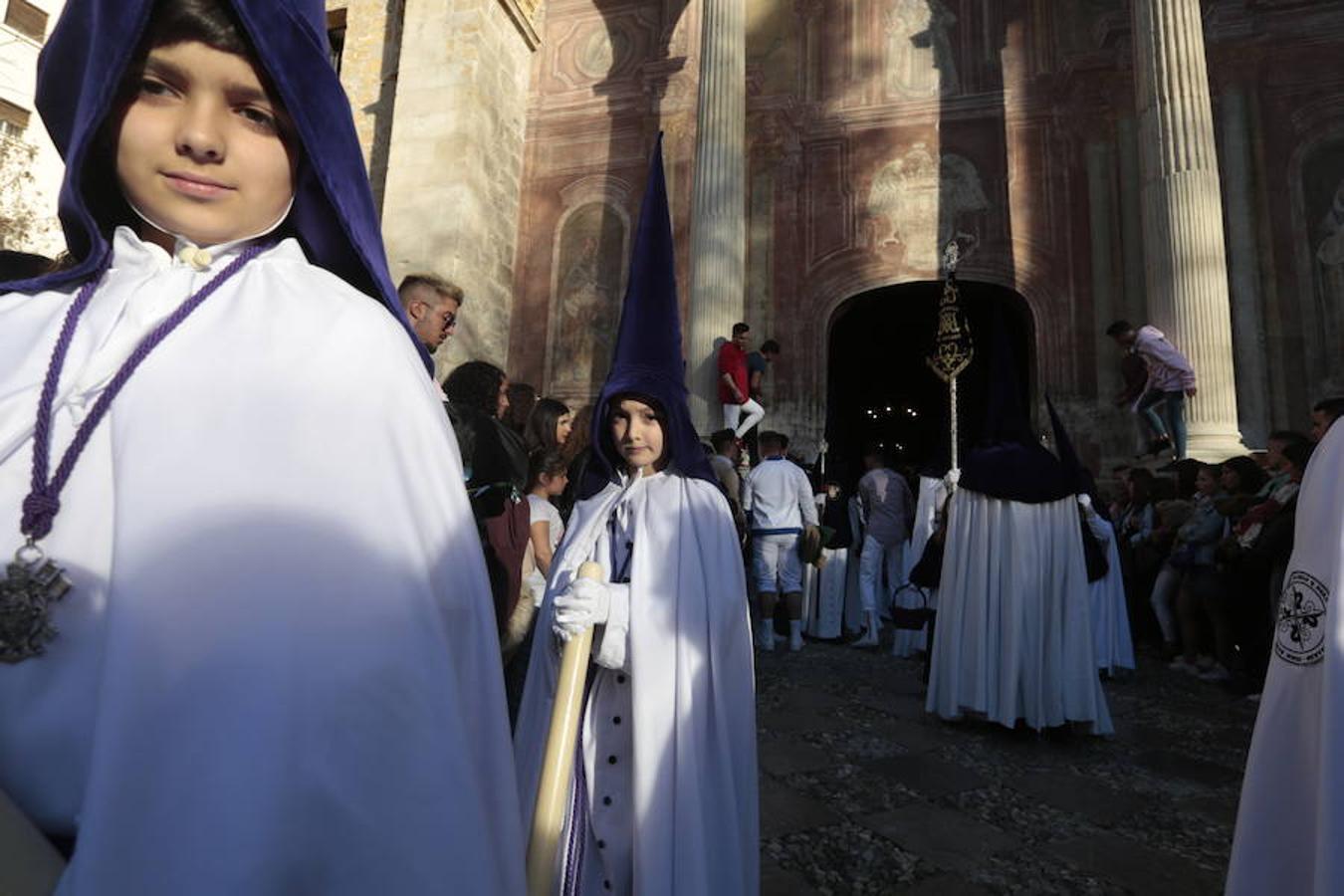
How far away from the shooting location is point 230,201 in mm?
899

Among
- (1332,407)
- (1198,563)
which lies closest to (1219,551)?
(1198,563)

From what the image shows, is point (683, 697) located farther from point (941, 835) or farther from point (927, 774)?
point (927, 774)

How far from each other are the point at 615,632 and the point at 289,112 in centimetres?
152

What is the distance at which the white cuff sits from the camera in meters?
2.06

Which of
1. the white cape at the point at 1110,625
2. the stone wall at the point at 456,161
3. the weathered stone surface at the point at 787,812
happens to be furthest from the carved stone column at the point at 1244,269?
the stone wall at the point at 456,161

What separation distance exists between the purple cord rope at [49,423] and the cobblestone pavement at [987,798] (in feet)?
8.19

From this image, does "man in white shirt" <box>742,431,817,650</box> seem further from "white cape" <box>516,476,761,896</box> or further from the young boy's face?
the young boy's face

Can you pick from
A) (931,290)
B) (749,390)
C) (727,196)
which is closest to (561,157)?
(727,196)

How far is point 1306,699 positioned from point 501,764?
1900 mm

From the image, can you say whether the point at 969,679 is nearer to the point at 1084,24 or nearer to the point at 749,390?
the point at 749,390

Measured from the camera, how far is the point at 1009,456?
475 centimetres

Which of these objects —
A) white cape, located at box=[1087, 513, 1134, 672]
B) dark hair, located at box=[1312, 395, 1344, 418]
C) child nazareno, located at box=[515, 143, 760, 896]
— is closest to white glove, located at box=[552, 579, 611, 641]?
child nazareno, located at box=[515, 143, 760, 896]

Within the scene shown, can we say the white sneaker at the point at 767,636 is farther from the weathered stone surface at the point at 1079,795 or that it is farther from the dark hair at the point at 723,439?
the weathered stone surface at the point at 1079,795

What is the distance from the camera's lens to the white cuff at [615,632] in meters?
2.06
